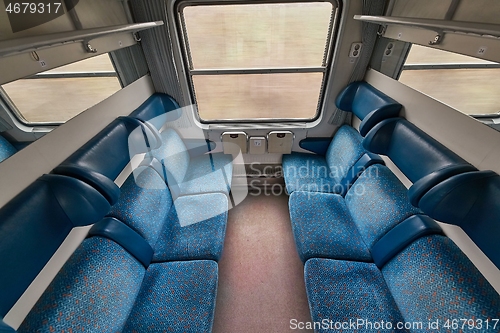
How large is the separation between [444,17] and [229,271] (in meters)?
2.62

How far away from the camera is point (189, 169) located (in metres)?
2.81

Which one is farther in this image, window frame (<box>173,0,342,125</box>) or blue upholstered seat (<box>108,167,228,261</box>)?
window frame (<box>173,0,342,125</box>)

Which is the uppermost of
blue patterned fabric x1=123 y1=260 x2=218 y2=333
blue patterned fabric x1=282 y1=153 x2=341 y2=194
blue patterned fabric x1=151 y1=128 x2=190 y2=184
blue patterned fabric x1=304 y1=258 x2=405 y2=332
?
blue patterned fabric x1=151 y1=128 x2=190 y2=184

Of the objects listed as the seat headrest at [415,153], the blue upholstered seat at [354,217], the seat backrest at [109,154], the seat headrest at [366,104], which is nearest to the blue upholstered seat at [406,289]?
the blue upholstered seat at [354,217]

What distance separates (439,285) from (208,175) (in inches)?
86.0

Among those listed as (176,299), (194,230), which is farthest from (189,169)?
(176,299)

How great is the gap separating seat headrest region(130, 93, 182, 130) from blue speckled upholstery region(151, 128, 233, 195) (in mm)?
199

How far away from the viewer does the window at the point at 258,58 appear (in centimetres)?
218

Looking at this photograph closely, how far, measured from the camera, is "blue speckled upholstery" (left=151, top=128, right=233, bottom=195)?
2.34 meters

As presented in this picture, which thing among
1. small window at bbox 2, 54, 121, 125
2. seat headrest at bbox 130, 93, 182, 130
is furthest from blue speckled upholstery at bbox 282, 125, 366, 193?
small window at bbox 2, 54, 121, 125

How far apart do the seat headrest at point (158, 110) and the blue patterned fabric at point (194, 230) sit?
86cm

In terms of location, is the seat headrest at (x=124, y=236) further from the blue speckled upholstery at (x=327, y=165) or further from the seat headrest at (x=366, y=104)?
the seat headrest at (x=366, y=104)

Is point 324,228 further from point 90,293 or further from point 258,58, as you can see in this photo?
point 258,58

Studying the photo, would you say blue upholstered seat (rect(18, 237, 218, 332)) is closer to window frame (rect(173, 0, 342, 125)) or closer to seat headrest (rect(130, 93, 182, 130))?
seat headrest (rect(130, 93, 182, 130))
